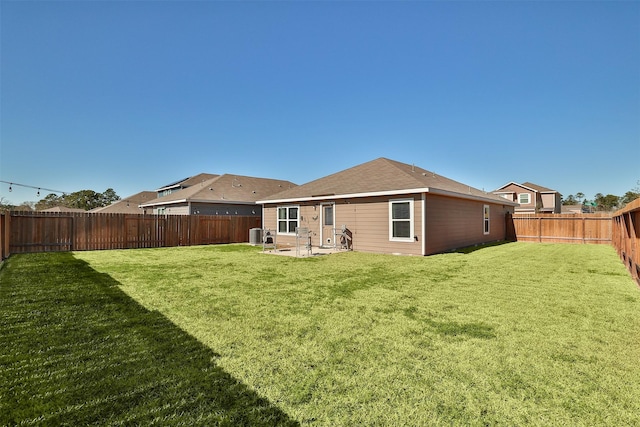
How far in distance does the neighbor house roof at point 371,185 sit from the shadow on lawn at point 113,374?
9.11 m

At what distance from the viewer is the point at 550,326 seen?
3697 millimetres

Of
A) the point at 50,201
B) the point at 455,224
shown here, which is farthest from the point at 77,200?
the point at 455,224

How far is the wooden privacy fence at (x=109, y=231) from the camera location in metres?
12.5

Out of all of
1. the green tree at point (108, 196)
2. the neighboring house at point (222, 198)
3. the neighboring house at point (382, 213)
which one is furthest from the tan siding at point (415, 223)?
the green tree at point (108, 196)

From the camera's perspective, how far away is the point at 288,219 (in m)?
15.5

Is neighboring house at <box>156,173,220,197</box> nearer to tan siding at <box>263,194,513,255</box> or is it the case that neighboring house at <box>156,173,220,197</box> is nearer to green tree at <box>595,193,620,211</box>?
tan siding at <box>263,194,513,255</box>

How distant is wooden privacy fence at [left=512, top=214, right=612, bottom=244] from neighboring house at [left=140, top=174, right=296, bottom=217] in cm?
1742

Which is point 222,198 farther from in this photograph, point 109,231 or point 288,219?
point 109,231

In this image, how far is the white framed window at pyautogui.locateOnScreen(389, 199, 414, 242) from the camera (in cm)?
1104

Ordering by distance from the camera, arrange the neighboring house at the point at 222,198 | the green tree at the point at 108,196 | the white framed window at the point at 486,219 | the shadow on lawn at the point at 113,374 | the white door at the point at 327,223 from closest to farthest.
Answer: the shadow on lawn at the point at 113,374
the white door at the point at 327,223
the white framed window at the point at 486,219
the neighboring house at the point at 222,198
the green tree at the point at 108,196

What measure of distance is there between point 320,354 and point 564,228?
19795 mm

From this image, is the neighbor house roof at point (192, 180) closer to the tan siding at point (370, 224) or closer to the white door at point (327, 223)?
the tan siding at point (370, 224)

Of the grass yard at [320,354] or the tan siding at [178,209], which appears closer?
the grass yard at [320,354]

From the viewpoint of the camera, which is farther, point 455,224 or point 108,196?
point 108,196
